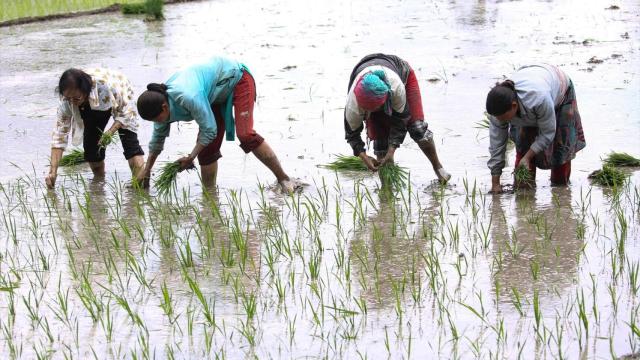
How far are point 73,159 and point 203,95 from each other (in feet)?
5.82

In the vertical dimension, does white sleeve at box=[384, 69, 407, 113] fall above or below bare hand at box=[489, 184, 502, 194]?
above

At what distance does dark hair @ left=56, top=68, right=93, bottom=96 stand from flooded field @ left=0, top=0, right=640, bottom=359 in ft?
1.81

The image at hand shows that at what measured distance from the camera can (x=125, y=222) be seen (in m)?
5.86

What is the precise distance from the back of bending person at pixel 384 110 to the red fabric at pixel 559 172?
0.48 meters

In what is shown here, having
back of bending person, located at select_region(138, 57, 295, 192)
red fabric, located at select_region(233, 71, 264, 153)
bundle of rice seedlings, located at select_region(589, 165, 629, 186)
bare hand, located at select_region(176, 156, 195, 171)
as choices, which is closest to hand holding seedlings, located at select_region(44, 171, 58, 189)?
back of bending person, located at select_region(138, 57, 295, 192)

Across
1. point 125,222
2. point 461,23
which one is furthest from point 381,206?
point 461,23

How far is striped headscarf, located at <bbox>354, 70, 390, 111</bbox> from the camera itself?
5.65 meters

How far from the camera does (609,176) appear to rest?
20.2ft

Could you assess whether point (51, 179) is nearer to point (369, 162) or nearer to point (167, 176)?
point (167, 176)

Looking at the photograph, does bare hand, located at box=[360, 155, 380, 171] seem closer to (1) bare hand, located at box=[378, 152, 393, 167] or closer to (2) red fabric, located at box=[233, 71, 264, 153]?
(1) bare hand, located at box=[378, 152, 393, 167]

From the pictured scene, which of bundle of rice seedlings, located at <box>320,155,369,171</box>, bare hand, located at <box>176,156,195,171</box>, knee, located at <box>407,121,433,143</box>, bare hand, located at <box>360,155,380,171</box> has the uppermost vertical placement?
knee, located at <box>407,121,433,143</box>

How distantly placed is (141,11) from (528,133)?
28.2 feet

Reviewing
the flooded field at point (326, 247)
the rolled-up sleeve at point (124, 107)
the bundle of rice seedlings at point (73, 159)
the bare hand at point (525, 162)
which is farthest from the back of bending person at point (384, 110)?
the bundle of rice seedlings at point (73, 159)

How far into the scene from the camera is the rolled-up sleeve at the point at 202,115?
5.75 meters
